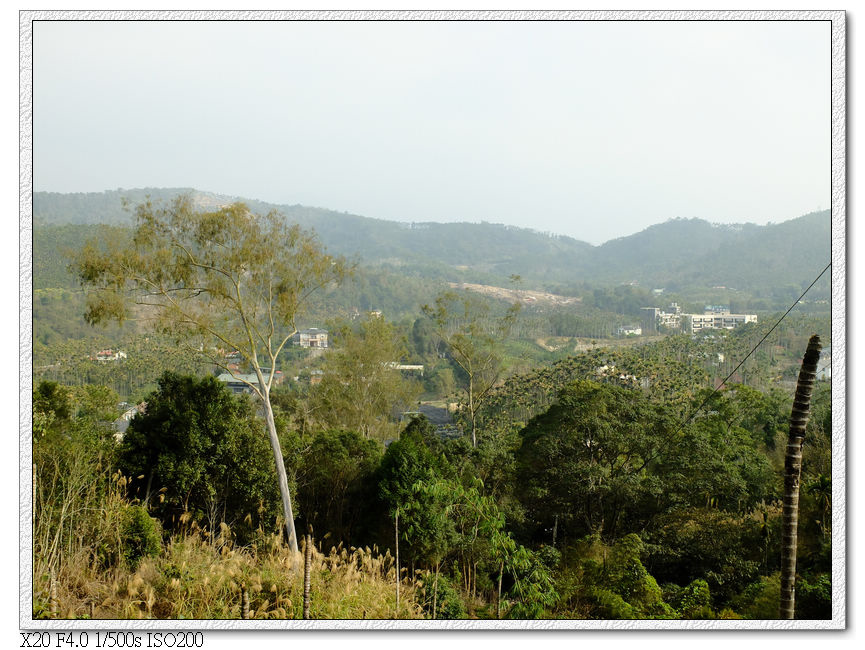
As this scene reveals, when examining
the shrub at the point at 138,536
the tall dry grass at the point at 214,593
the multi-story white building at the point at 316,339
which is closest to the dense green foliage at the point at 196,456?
the shrub at the point at 138,536

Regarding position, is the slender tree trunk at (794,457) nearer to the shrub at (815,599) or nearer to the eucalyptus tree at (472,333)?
the shrub at (815,599)

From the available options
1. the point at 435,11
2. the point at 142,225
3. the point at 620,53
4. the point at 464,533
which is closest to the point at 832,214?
the point at 620,53

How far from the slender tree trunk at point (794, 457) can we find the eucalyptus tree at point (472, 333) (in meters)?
9.48

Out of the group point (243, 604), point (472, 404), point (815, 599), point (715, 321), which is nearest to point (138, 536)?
point (243, 604)

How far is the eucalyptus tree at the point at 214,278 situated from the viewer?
203 inches

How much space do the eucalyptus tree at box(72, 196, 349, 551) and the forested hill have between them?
37.2 ft

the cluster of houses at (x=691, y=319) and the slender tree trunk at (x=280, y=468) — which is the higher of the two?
the cluster of houses at (x=691, y=319)

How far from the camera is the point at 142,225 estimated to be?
5227 millimetres

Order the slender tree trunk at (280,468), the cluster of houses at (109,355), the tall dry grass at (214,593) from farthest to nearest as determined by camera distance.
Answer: the cluster of houses at (109,355) < the slender tree trunk at (280,468) < the tall dry grass at (214,593)

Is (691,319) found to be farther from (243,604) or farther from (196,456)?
(243,604)

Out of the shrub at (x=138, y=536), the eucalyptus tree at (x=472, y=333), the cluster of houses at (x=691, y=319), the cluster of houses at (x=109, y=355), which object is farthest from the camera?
the cluster of houses at (x=691, y=319)

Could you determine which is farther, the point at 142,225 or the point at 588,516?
the point at 588,516
